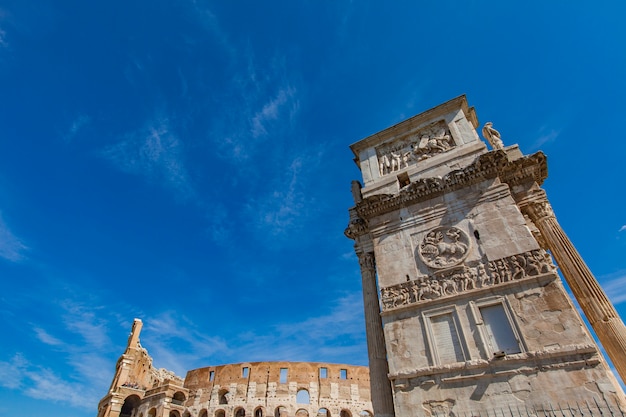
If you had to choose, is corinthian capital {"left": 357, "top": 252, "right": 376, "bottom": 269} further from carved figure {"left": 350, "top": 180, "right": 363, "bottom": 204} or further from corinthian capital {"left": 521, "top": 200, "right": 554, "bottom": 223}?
corinthian capital {"left": 521, "top": 200, "right": 554, "bottom": 223}

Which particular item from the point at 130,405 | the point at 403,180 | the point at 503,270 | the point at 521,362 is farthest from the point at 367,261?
the point at 130,405

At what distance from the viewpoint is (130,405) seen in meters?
38.5

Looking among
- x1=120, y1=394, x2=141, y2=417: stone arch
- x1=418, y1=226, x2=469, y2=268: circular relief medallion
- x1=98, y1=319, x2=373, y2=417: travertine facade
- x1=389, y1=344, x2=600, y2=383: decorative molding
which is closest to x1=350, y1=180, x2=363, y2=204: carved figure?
x1=418, y1=226, x2=469, y2=268: circular relief medallion

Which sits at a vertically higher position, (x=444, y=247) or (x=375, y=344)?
(x=444, y=247)

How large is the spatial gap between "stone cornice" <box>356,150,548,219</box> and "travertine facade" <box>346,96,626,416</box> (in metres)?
0.03

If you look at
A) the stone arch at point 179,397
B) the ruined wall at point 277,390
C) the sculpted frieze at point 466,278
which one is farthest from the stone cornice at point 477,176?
the stone arch at point 179,397

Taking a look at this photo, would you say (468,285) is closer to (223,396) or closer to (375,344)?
(375,344)

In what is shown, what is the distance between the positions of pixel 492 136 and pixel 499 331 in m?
6.64

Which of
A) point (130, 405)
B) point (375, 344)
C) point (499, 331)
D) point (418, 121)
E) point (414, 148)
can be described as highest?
point (418, 121)

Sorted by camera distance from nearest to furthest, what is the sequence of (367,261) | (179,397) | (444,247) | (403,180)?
(444,247)
(367,261)
(403,180)
(179,397)

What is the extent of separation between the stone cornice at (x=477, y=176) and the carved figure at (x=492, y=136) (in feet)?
3.83

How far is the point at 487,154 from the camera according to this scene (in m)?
10.3

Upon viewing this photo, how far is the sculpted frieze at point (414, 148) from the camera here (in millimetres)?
12586

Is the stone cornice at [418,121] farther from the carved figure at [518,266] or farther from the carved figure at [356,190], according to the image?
the carved figure at [518,266]
